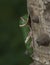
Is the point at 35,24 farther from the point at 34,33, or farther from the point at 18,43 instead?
the point at 18,43

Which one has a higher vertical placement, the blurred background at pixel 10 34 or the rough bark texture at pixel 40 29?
the rough bark texture at pixel 40 29

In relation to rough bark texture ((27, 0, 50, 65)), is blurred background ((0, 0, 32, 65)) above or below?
below

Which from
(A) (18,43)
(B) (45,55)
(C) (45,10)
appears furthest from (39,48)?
(A) (18,43)

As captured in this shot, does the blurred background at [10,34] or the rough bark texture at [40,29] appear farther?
the blurred background at [10,34]

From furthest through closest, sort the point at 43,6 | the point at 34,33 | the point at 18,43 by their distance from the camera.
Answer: the point at 18,43 < the point at 34,33 < the point at 43,6
